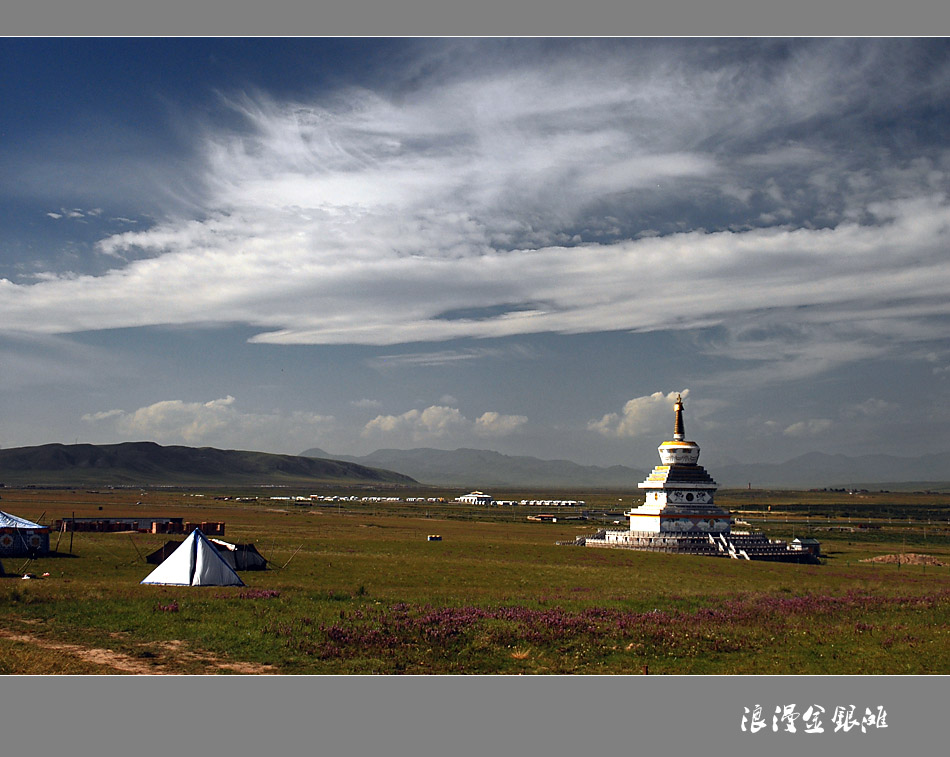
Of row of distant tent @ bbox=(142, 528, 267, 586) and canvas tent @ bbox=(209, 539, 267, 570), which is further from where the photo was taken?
canvas tent @ bbox=(209, 539, 267, 570)

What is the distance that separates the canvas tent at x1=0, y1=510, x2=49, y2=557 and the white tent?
13.7 meters

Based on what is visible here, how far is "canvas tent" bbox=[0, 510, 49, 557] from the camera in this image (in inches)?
1716

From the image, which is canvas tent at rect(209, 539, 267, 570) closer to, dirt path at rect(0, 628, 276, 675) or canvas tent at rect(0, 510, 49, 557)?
canvas tent at rect(0, 510, 49, 557)

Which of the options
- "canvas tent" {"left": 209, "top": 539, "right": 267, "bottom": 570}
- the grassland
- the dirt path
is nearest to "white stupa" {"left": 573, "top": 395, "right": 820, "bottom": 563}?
the grassland

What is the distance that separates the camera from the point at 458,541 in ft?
241

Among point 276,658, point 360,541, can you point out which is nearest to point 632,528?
point 360,541

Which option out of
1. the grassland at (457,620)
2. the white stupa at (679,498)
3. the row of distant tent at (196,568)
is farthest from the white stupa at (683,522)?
the row of distant tent at (196,568)

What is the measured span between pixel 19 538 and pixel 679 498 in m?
56.6

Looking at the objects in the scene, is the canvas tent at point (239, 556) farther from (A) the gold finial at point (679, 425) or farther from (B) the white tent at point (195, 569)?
(A) the gold finial at point (679, 425)

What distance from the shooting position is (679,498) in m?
77.6

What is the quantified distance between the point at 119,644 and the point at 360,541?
149 ft

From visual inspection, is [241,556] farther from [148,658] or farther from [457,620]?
[148,658]

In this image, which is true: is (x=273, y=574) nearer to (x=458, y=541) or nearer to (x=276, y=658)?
(x=276, y=658)

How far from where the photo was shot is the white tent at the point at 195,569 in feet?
113
